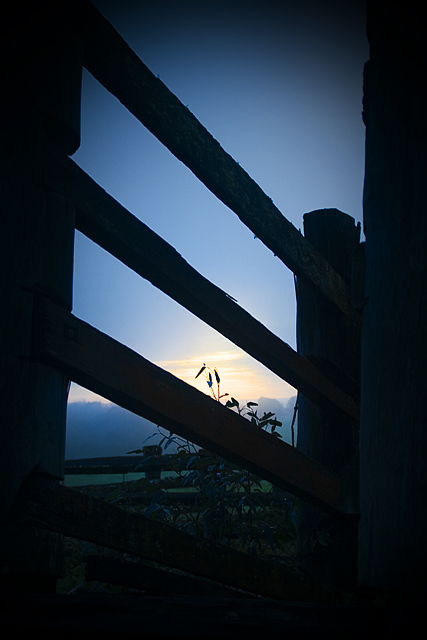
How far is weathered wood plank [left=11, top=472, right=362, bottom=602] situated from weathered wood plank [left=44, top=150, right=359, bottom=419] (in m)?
0.83

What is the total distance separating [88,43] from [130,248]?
2.50 ft

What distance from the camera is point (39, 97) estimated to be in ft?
5.17

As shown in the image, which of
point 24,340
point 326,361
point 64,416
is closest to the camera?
point 24,340

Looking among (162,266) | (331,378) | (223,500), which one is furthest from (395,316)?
(223,500)

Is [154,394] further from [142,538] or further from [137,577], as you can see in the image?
[137,577]

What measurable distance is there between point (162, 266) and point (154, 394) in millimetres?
505

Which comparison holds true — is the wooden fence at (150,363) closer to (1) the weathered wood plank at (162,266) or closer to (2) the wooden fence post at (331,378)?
(1) the weathered wood plank at (162,266)

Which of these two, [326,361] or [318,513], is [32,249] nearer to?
[326,361]

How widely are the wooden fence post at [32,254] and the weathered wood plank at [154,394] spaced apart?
0.06 m

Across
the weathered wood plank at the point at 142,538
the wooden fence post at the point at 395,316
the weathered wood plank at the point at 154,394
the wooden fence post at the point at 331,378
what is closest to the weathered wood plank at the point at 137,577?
the weathered wood plank at the point at 142,538

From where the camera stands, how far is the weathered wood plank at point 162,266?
5.42ft

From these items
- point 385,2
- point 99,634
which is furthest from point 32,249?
point 385,2

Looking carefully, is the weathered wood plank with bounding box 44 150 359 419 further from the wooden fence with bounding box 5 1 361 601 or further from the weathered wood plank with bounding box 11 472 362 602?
the weathered wood plank with bounding box 11 472 362 602

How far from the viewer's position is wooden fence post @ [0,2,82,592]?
1348 millimetres
